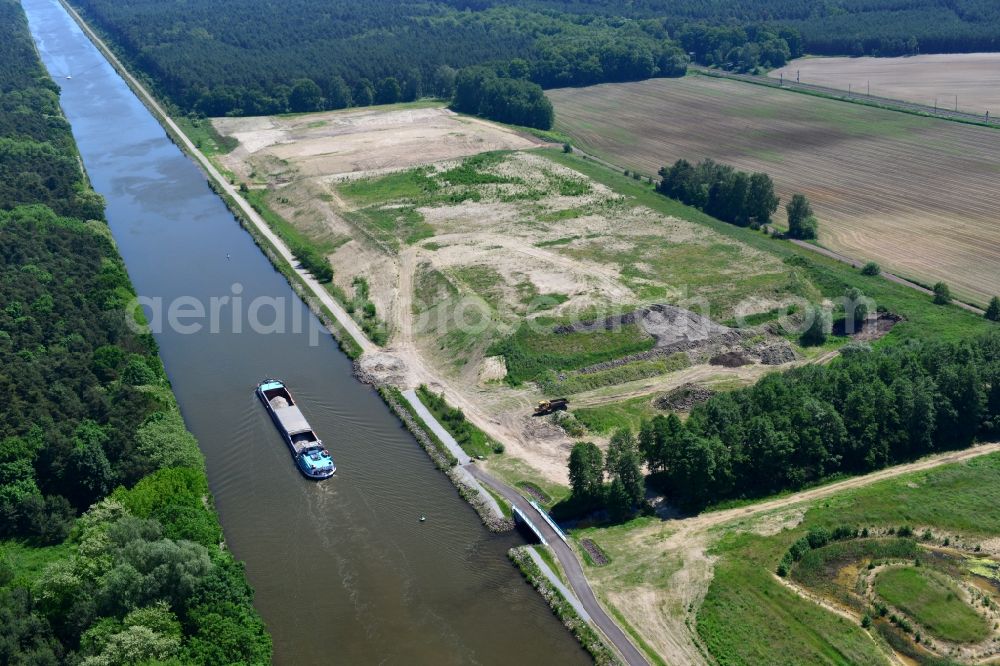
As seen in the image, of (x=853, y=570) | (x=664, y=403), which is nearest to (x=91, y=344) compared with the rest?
(x=664, y=403)

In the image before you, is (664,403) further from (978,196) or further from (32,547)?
(978,196)

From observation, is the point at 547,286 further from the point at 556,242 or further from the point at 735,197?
the point at 735,197

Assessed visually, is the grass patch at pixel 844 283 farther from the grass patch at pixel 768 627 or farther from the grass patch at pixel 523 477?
the grass patch at pixel 768 627

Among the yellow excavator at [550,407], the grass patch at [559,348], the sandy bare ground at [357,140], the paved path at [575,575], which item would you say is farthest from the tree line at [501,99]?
the paved path at [575,575]

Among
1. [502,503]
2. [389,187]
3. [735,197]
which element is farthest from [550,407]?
[389,187]

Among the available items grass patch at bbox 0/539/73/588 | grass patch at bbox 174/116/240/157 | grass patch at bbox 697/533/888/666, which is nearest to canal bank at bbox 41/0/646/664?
grass patch at bbox 174/116/240/157

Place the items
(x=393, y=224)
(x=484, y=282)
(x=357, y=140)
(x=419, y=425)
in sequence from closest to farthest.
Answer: (x=419, y=425) → (x=484, y=282) → (x=393, y=224) → (x=357, y=140)
